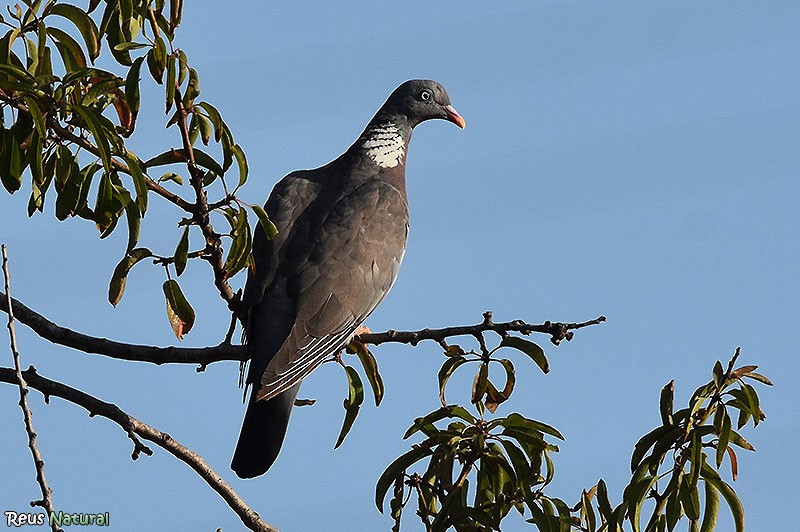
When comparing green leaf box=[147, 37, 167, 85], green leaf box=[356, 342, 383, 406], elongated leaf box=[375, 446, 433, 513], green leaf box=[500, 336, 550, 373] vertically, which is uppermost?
green leaf box=[147, 37, 167, 85]

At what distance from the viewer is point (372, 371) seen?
3.48m

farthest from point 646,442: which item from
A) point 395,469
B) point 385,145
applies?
point 385,145

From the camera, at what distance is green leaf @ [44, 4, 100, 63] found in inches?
115

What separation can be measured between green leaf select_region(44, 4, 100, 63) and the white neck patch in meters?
2.18

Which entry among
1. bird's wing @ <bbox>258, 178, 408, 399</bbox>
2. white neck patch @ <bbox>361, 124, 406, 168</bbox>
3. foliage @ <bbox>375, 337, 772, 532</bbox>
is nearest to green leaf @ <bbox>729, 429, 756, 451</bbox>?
foliage @ <bbox>375, 337, 772, 532</bbox>

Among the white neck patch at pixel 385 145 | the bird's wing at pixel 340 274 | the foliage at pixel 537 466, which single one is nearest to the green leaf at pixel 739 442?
the foliage at pixel 537 466

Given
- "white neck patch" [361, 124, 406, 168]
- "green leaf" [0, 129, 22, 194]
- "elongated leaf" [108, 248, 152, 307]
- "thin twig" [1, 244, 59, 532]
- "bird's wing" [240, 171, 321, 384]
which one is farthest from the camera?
"white neck patch" [361, 124, 406, 168]

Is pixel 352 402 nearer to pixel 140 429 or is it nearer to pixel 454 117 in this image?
pixel 140 429

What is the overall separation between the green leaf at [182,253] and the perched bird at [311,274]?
0.65 m

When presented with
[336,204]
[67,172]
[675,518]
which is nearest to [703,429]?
[675,518]

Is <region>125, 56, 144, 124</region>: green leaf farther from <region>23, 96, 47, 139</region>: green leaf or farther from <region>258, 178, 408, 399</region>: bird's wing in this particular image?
<region>258, 178, 408, 399</region>: bird's wing

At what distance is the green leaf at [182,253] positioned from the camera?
2.96 metres

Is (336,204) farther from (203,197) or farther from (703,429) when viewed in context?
(703,429)

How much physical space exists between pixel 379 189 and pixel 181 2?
1.93 m
